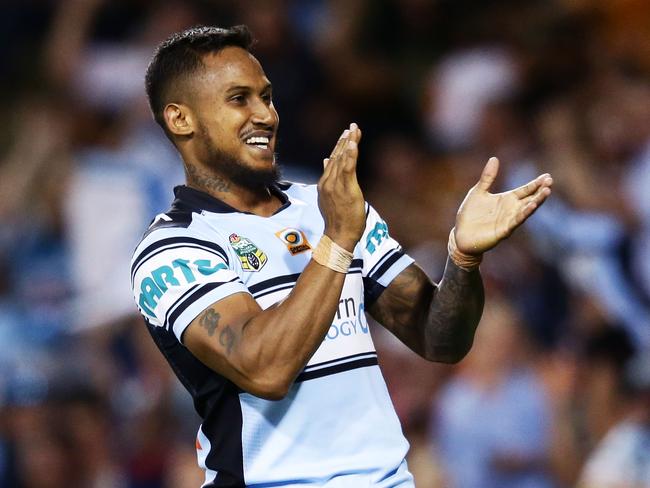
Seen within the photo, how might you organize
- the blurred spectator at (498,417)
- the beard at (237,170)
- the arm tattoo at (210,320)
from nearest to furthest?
the arm tattoo at (210,320)
the beard at (237,170)
the blurred spectator at (498,417)

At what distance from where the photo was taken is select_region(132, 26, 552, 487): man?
3.52 metres

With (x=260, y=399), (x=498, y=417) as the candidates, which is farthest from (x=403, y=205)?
(x=260, y=399)

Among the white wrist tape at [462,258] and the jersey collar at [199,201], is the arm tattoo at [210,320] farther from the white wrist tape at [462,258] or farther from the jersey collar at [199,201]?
the white wrist tape at [462,258]

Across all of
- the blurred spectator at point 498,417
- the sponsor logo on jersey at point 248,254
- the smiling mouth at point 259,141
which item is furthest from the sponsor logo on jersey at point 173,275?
the blurred spectator at point 498,417

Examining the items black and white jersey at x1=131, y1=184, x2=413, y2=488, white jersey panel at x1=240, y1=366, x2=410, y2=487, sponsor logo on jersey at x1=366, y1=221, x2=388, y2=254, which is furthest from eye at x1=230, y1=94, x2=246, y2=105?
white jersey panel at x1=240, y1=366, x2=410, y2=487

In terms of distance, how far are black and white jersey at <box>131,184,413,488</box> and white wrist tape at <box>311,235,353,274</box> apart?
0.87 feet

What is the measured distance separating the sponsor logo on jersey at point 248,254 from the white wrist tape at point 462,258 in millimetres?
580

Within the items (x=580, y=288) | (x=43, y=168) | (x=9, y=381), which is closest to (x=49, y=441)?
(x=9, y=381)

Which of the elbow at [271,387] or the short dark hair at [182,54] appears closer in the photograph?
the elbow at [271,387]

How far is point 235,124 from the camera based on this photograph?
12.9 ft

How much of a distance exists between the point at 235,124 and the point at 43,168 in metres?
5.88

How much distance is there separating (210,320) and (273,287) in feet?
0.88

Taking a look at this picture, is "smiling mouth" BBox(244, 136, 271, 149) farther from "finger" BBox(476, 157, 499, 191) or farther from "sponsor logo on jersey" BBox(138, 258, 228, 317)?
"finger" BBox(476, 157, 499, 191)

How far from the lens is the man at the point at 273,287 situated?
352cm
